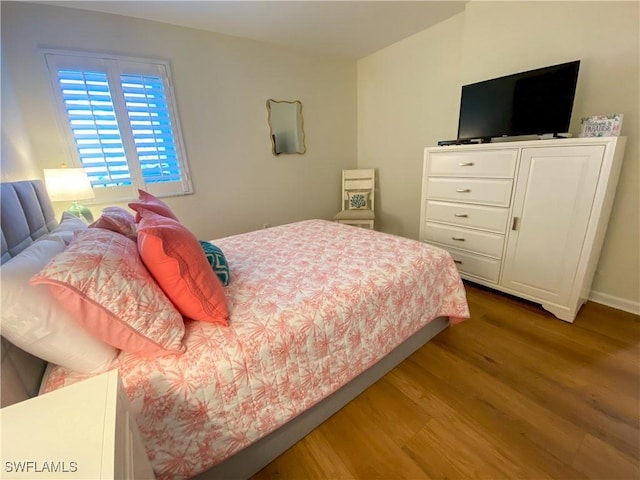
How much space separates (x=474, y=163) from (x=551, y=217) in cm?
65

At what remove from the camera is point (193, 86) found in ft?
8.56

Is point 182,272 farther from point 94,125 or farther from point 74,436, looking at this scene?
point 94,125

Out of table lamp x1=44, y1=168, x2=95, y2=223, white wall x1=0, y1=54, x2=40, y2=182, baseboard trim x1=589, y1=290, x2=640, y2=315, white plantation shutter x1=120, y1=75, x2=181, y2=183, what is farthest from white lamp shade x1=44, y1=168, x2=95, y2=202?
baseboard trim x1=589, y1=290, x2=640, y2=315

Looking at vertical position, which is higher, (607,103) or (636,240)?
(607,103)

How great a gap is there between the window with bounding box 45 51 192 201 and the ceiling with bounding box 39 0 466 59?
1.31ft

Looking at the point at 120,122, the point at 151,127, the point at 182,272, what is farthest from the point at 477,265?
the point at 120,122

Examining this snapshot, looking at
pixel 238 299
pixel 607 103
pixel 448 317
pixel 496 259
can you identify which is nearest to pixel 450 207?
pixel 496 259

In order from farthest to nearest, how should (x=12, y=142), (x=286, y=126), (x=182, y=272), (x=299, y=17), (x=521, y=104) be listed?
(x=286, y=126) → (x=299, y=17) → (x=521, y=104) → (x=12, y=142) → (x=182, y=272)

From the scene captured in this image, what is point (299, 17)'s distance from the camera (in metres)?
2.44

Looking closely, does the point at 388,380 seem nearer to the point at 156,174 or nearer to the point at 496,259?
the point at 496,259

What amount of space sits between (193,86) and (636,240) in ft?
12.5

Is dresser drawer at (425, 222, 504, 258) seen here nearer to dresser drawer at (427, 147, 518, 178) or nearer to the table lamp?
dresser drawer at (427, 147, 518, 178)

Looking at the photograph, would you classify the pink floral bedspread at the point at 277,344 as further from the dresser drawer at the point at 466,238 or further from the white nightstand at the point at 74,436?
the dresser drawer at the point at 466,238

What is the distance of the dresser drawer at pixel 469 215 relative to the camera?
211 cm
